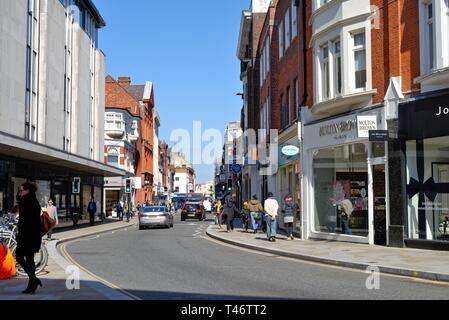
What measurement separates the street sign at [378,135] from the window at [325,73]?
376cm

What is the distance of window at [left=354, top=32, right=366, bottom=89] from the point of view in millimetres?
19719

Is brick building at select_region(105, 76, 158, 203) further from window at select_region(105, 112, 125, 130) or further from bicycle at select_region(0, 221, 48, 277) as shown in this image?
bicycle at select_region(0, 221, 48, 277)

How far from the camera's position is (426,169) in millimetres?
17672

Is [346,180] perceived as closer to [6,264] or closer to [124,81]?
[6,264]

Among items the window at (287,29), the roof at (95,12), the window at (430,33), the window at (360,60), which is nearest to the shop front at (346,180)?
the window at (360,60)

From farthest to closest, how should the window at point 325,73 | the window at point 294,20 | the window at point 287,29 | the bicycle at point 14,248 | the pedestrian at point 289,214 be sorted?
the window at point 287,29 < the window at point 294,20 < the pedestrian at point 289,214 < the window at point 325,73 < the bicycle at point 14,248

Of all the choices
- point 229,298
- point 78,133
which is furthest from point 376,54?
point 78,133

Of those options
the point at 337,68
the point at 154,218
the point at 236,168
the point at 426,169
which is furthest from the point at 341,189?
the point at 154,218

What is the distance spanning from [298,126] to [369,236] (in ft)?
20.4

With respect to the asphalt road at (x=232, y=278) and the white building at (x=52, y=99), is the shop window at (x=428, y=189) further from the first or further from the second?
the white building at (x=52, y=99)

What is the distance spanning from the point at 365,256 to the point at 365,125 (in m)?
4.90

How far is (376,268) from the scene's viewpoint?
44.4 ft

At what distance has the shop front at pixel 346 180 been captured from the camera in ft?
62.0
